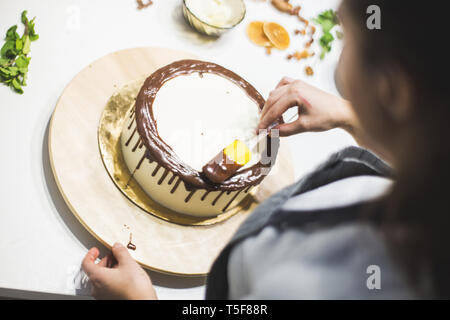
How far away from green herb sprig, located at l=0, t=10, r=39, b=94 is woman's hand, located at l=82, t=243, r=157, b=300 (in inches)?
24.9

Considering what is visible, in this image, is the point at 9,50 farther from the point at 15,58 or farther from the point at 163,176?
the point at 163,176

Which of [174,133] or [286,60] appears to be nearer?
[174,133]

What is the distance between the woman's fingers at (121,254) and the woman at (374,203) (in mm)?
321

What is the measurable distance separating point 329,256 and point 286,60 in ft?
4.41

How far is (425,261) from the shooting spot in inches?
22.2

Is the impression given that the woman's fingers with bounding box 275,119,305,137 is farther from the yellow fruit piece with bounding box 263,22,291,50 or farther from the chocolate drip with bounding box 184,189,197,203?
the yellow fruit piece with bounding box 263,22,291,50

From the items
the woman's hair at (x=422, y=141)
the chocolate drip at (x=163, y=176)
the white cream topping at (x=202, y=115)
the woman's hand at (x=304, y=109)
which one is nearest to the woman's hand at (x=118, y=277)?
the chocolate drip at (x=163, y=176)

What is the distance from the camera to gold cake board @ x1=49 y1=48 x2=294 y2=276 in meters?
1.24

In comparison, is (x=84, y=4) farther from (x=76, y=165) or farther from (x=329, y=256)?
(x=329, y=256)

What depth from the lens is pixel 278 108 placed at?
133 centimetres

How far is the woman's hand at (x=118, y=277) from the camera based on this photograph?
1.09 metres

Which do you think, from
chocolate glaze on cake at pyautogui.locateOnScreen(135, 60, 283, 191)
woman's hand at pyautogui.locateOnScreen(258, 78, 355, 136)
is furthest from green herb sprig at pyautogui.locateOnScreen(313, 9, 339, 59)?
chocolate glaze on cake at pyautogui.locateOnScreen(135, 60, 283, 191)

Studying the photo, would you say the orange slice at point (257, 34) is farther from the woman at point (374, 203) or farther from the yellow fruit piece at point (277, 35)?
the woman at point (374, 203)

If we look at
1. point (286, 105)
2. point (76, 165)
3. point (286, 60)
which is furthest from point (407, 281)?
point (286, 60)
